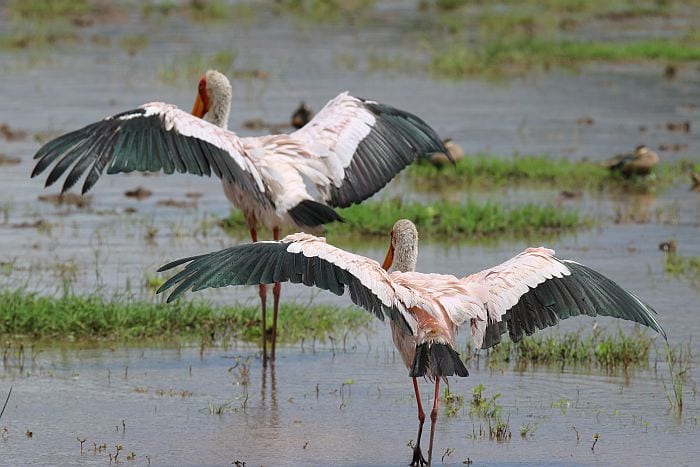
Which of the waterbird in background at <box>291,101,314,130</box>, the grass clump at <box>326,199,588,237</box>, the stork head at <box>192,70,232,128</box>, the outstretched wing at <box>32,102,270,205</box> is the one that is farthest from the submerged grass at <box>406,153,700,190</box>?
the outstretched wing at <box>32,102,270,205</box>

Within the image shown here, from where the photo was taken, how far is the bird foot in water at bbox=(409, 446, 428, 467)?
593 centimetres

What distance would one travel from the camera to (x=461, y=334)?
27.2 ft

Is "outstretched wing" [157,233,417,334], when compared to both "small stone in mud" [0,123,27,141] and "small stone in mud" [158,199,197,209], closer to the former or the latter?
"small stone in mud" [158,199,197,209]

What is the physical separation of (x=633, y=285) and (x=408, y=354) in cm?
356

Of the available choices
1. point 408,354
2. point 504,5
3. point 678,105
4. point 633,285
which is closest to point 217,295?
point 633,285

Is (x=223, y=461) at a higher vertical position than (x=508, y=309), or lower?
lower

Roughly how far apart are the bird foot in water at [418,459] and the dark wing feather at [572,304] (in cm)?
60

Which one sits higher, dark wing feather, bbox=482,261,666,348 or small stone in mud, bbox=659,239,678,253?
small stone in mud, bbox=659,239,678,253

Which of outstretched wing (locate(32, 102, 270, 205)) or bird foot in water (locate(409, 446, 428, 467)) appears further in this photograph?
outstretched wing (locate(32, 102, 270, 205))

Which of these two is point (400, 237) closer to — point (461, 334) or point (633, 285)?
point (461, 334)

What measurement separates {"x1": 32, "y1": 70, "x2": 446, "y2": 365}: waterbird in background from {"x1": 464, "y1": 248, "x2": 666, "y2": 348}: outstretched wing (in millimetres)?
1597

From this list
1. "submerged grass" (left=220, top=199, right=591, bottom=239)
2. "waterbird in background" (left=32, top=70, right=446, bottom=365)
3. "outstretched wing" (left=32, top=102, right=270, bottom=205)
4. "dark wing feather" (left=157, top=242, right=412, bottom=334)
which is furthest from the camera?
"submerged grass" (left=220, top=199, right=591, bottom=239)

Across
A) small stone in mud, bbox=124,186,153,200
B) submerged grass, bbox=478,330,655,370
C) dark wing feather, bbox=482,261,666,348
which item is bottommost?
submerged grass, bbox=478,330,655,370

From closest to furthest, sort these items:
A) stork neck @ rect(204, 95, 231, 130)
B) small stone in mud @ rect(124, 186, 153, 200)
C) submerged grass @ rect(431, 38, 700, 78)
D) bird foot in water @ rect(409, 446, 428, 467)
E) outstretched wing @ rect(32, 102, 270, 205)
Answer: bird foot in water @ rect(409, 446, 428, 467) < outstretched wing @ rect(32, 102, 270, 205) < stork neck @ rect(204, 95, 231, 130) < small stone in mud @ rect(124, 186, 153, 200) < submerged grass @ rect(431, 38, 700, 78)
